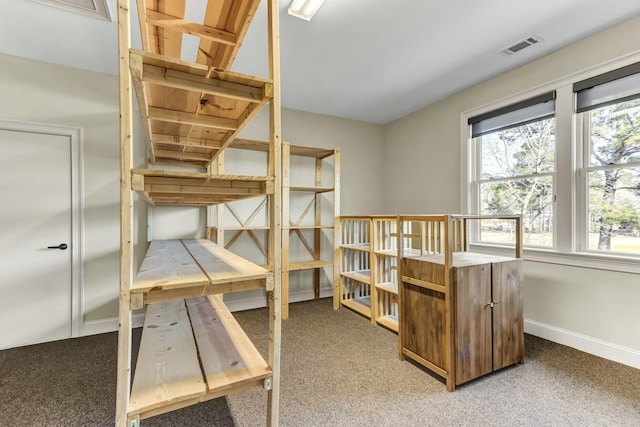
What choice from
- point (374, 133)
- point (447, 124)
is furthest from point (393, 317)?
point (374, 133)

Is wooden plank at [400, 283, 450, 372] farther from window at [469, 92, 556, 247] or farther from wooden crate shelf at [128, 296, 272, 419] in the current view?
window at [469, 92, 556, 247]

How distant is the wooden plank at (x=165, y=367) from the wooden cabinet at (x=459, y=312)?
1613mm

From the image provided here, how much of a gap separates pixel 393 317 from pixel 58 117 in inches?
159

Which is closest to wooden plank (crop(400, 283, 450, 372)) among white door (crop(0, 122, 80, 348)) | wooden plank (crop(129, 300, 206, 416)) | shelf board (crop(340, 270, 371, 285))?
shelf board (crop(340, 270, 371, 285))

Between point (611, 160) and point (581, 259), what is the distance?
0.89 m

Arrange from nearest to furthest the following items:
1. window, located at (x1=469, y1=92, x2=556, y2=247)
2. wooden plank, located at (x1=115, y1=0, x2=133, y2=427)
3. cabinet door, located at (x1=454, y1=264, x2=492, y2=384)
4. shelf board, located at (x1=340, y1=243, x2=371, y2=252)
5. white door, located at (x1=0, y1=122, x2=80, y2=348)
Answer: wooden plank, located at (x1=115, y1=0, x2=133, y2=427) → cabinet door, located at (x1=454, y1=264, x2=492, y2=384) → white door, located at (x1=0, y1=122, x2=80, y2=348) → window, located at (x1=469, y1=92, x2=556, y2=247) → shelf board, located at (x1=340, y1=243, x2=371, y2=252)

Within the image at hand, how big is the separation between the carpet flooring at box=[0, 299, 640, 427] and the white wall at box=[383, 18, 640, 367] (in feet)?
0.63

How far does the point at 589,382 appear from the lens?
6.86 ft

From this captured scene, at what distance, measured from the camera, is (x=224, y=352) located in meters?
1.52

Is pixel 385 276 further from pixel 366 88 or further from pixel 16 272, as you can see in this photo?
pixel 16 272

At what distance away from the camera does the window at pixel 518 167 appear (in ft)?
9.39

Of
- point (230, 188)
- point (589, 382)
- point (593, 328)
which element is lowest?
point (589, 382)

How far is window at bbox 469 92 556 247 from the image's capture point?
2861mm

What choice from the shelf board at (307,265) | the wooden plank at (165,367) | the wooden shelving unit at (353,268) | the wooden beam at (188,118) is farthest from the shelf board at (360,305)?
the wooden beam at (188,118)
